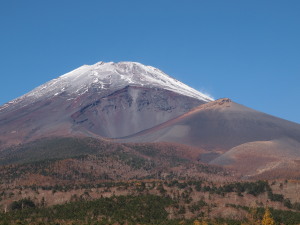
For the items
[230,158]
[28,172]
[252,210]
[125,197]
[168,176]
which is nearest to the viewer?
[252,210]

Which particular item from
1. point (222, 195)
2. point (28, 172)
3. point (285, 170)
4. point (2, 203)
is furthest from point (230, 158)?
point (2, 203)

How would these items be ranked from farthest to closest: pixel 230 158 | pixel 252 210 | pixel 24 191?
pixel 230 158
pixel 24 191
pixel 252 210

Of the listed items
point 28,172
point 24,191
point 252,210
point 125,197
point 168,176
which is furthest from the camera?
point 168,176

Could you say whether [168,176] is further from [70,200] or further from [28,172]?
[70,200]

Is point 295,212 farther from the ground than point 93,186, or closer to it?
closer to it

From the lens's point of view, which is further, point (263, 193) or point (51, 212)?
point (263, 193)

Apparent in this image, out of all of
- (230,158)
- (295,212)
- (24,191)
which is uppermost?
(230,158)

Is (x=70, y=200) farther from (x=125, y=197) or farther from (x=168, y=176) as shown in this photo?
(x=168, y=176)

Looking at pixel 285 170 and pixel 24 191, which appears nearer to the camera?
pixel 24 191

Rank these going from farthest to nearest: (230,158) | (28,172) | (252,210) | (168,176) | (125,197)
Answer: (230,158) → (168,176) → (28,172) → (125,197) → (252,210)
